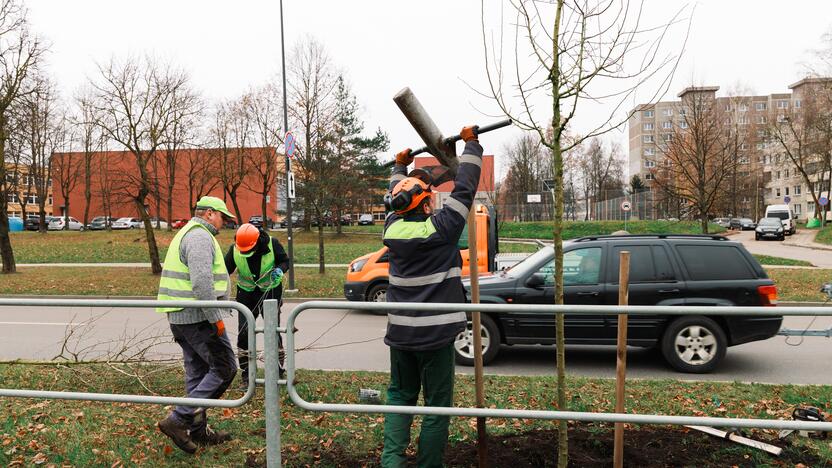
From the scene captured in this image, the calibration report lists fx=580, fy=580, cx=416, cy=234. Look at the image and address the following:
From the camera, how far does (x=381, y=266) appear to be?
11531 mm

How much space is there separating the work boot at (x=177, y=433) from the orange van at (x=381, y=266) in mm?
7039

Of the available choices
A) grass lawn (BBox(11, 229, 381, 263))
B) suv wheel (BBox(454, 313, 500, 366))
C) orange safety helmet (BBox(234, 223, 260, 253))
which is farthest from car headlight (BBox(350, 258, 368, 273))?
grass lawn (BBox(11, 229, 381, 263))

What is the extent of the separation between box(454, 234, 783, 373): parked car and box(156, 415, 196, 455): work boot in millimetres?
3613

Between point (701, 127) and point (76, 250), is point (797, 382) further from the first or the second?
point (76, 250)

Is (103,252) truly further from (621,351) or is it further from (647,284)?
(621,351)

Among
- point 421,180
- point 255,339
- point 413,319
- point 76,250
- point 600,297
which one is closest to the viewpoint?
point 255,339

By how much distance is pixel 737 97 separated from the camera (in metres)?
62.1

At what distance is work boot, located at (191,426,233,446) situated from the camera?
4246 mm

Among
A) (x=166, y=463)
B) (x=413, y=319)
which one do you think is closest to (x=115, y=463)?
(x=166, y=463)

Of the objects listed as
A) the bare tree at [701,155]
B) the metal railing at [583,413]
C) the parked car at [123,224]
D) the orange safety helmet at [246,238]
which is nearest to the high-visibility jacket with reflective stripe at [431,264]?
the metal railing at [583,413]

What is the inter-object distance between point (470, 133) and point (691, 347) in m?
5.05

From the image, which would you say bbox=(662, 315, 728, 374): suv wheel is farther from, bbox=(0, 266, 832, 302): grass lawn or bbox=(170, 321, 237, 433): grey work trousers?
bbox=(0, 266, 832, 302): grass lawn

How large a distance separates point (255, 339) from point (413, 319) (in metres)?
0.86

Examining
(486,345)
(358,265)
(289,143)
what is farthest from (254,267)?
(289,143)
